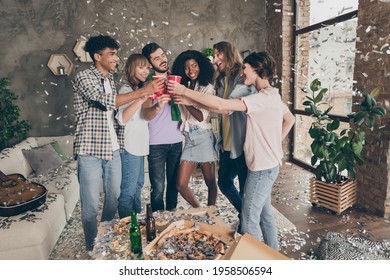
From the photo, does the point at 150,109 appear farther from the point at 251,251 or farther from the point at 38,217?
the point at 251,251

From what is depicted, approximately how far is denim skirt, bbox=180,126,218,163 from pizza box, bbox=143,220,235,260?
727mm

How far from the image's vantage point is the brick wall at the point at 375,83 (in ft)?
8.31

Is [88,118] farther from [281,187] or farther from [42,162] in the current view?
[281,187]

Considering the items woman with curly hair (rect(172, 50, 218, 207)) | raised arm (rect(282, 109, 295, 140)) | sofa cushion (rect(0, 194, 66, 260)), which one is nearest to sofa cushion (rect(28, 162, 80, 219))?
sofa cushion (rect(0, 194, 66, 260))

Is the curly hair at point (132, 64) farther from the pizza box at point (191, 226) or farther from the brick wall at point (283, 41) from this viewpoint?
the brick wall at point (283, 41)

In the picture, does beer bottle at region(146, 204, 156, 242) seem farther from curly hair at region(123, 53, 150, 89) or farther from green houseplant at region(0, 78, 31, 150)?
green houseplant at region(0, 78, 31, 150)

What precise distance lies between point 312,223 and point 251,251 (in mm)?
1767

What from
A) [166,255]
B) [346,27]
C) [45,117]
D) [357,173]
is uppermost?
[346,27]

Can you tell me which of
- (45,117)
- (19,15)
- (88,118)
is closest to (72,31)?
(19,15)

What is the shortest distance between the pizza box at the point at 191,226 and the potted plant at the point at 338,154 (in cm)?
167

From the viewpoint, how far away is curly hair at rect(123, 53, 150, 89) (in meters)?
2.05

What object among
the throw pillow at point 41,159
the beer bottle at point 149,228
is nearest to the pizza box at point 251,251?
the beer bottle at point 149,228
